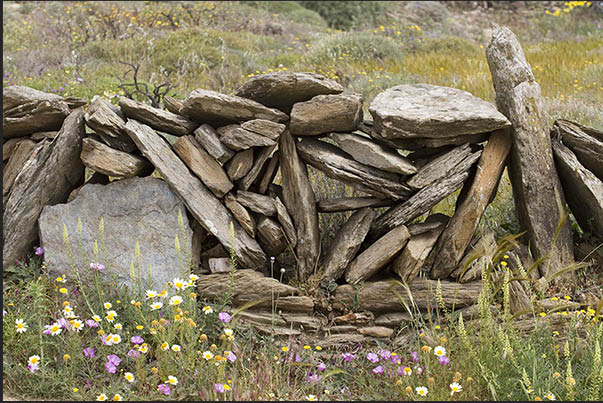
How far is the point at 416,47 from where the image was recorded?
12.0m

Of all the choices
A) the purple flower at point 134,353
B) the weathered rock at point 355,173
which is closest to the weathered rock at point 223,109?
the weathered rock at point 355,173

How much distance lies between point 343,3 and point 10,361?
1859cm

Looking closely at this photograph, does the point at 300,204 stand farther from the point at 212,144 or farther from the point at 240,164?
the point at 212,144

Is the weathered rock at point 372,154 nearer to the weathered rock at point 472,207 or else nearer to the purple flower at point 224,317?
the weathered rock at point 472,207

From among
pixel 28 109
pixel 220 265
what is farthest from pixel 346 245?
pixel 28 109

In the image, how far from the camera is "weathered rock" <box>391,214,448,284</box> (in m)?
4.15

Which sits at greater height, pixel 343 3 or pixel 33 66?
pixel 33 66

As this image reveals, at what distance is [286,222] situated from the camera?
14.0 feet

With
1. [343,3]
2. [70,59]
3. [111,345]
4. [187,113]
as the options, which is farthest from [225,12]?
[111,345]

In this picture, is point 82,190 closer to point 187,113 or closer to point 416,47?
point 187,113

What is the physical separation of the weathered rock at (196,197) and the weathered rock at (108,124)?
3.7 inches

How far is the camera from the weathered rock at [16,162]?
440cm

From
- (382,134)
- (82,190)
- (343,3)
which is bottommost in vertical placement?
(343,3)

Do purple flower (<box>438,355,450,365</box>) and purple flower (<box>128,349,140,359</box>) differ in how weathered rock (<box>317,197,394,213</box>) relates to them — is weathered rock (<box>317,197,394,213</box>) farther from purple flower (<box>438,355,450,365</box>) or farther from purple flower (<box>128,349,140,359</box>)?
purple flower (<box>128,349,140,359</box>)
